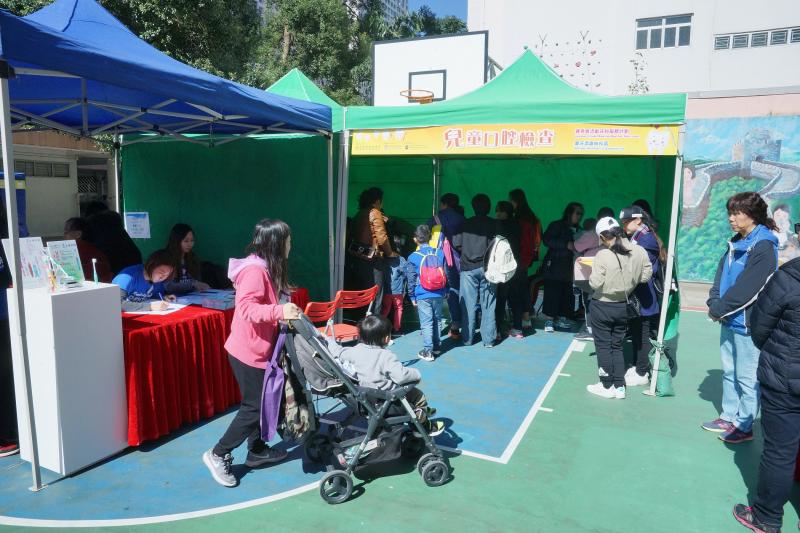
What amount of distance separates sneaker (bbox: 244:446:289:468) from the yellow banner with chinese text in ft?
10.7

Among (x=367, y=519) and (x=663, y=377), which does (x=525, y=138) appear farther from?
(x=367, y=519)

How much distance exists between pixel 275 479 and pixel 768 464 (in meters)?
2.69

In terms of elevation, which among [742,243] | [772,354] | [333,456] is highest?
[742,243]

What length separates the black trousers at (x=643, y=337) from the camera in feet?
17.0

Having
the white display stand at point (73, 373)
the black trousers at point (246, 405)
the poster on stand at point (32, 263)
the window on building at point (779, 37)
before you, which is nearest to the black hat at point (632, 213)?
the black trousers at point (246, 405)

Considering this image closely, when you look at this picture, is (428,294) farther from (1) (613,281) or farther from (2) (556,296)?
(2) (556,296)

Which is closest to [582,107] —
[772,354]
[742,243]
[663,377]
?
[742,243]

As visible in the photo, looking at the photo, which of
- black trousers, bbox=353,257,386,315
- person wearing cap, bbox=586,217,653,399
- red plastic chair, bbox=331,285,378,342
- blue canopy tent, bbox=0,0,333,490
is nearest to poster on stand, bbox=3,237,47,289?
blue canopy tent, bbox=0,0,333,490

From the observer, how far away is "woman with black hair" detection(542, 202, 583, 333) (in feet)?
23.4

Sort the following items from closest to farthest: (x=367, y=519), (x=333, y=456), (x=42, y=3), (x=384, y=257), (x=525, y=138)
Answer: (x=367, y=519)
(x=333, y=456)
(x=525, y=138)
(x=384, y=257)
(x=42, y=3)

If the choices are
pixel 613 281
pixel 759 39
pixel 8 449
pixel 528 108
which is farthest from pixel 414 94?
pixel 759 39

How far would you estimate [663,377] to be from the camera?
4.95m

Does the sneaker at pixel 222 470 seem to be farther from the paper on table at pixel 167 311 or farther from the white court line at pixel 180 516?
the paper on table at pixel 167 311

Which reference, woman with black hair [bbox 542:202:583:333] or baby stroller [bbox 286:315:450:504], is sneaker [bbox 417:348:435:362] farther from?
baby stroller [bbox 286:315:450:504]
